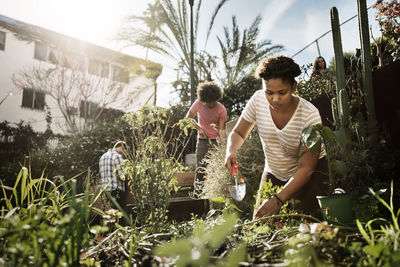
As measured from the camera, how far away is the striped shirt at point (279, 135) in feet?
7.15

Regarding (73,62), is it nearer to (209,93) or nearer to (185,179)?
(185,179)

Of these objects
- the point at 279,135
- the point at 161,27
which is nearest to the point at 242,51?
the point at 161,27

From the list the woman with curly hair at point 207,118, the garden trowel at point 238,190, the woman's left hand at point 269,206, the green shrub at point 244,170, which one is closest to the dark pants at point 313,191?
the garden trowel at point 238,190

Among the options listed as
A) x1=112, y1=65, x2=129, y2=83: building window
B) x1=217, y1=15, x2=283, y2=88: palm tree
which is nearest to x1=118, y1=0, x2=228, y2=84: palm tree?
x1=217, y1=15, x2=283, y2=88: palm tree

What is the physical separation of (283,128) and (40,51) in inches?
846

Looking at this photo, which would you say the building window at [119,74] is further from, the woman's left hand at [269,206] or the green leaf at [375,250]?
the green leaf at [375,250]

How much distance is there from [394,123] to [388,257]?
3.64 meters

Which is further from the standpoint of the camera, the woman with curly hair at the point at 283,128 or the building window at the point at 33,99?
the building window at the point at 33,99

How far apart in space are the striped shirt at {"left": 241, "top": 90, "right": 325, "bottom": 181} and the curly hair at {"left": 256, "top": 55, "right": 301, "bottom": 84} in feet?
0.82

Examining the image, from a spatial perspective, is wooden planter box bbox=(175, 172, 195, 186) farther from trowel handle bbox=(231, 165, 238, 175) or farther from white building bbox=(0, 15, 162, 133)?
white building bbox=(0, 15, 162, 133)

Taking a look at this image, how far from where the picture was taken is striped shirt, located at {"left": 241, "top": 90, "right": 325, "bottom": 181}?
2.18 m

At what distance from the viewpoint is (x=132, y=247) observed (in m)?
0.73

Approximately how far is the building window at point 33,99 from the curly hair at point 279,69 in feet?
64.9

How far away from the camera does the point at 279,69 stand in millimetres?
2051
